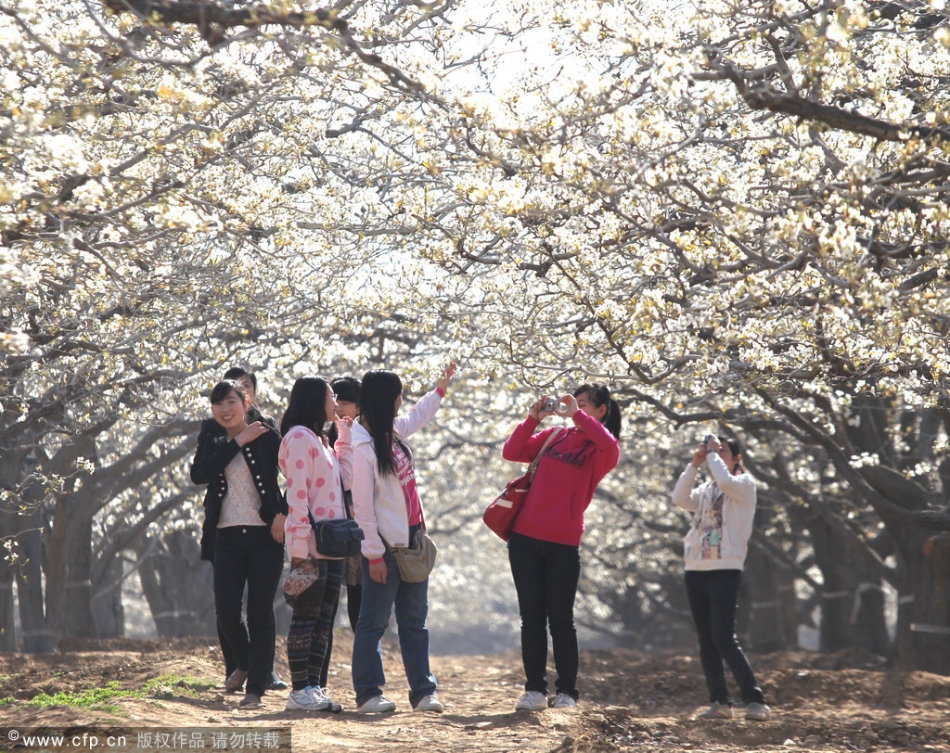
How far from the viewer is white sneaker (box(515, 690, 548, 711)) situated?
25.1 feet

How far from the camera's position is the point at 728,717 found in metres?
8.93

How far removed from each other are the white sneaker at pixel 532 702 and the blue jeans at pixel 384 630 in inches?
24.1

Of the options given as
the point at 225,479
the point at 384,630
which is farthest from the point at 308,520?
the point at 384,630

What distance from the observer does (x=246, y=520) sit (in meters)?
7.56

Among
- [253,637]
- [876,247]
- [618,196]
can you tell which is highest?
[618,196]

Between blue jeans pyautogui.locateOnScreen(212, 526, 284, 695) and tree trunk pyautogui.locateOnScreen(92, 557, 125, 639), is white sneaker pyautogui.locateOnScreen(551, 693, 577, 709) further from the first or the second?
tree trunk pyautogui.locateOnScreen(92, 557, 125, 639)

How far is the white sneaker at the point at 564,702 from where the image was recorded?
7.79m

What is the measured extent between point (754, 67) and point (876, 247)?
1.66 meters

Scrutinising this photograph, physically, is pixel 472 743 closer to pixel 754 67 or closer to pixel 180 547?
pixel 754 67

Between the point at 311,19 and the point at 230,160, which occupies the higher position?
the point at 230,160

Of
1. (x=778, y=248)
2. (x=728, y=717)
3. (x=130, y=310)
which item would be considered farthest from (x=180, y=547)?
(x=778, y=248)

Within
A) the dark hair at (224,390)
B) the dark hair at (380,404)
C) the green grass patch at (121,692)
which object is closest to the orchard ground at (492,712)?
the green grass patch at (121,692)

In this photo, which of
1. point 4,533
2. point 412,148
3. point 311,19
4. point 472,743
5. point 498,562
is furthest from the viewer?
point 498,562

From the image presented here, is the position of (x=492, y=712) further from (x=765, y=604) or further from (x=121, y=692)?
(x=765, y=604)
